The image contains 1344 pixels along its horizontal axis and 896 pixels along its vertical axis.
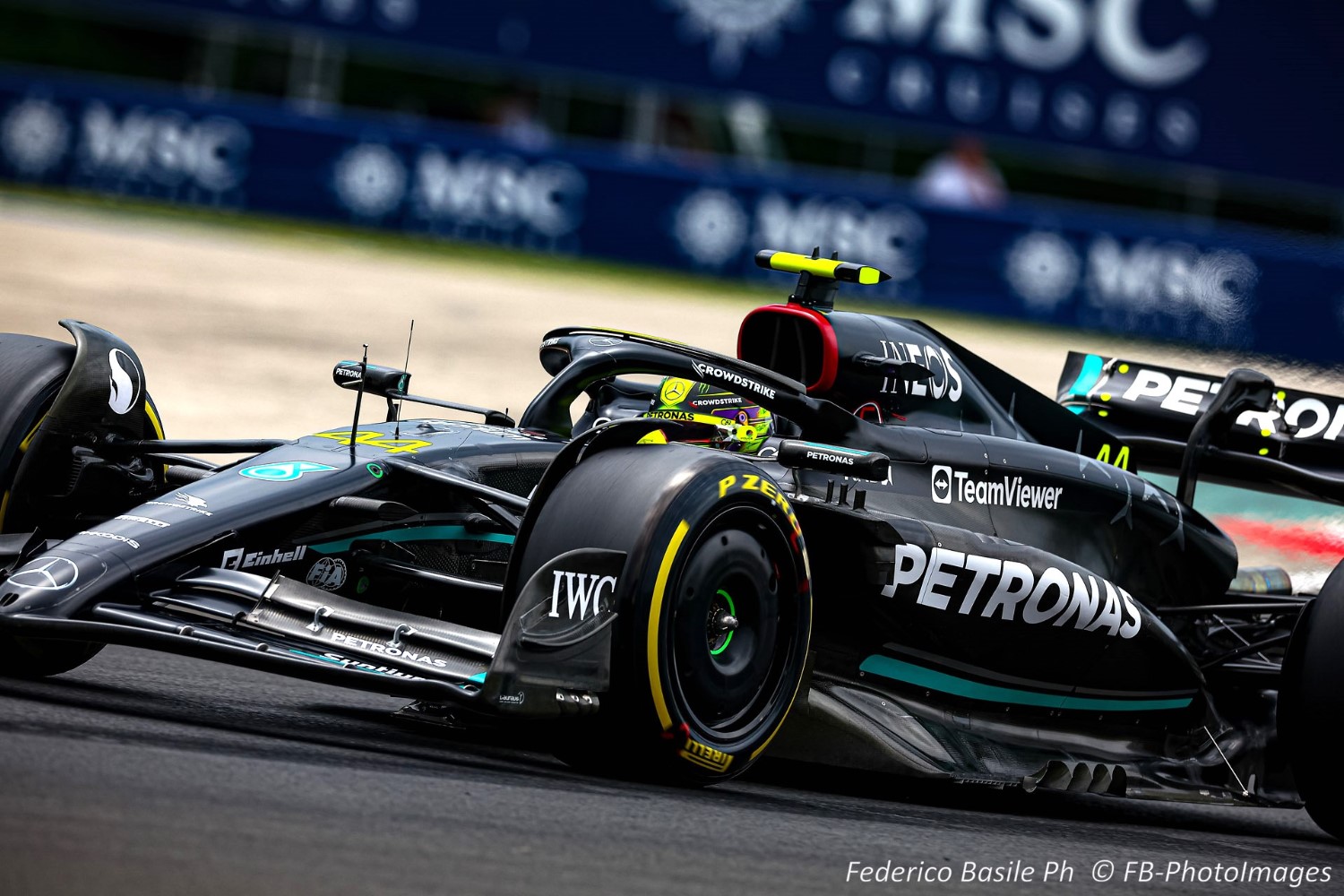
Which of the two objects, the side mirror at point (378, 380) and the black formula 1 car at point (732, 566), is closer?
the black formula 1 car at point (732, 566)

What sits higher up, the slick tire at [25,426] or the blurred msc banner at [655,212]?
the blurred msc banner at [655,212]

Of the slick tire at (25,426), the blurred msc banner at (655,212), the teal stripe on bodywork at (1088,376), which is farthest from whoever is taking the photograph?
the blurred msc banner at (655,212)

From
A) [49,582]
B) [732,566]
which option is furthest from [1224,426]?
[49,582]

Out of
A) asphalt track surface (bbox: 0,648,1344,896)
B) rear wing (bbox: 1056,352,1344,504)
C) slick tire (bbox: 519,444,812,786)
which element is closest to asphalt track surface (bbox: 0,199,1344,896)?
asphalt track surface (bbox: 0,648,1344,896)

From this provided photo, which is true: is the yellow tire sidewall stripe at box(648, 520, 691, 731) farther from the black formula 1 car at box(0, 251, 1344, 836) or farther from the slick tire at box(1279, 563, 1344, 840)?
the slick tire at box(1279, 563, 1344, 840)

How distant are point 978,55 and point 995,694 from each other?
654 inches

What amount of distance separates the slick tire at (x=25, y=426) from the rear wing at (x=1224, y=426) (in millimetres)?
3906

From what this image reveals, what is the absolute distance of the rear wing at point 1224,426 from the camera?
7363 mm

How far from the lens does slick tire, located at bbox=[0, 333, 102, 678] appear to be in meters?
5.45

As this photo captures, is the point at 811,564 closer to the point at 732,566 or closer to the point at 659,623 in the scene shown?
the point at 732,566

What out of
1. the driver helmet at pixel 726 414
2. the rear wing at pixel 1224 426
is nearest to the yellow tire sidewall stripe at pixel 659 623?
the driver helmet at pixel 726 414

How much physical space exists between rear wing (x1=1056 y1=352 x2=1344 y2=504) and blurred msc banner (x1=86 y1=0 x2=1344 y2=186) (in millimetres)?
13415

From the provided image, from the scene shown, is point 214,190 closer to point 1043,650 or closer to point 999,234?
point 999,234

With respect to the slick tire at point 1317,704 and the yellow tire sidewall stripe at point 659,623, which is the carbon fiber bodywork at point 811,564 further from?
the slick tire at point 1317,704
